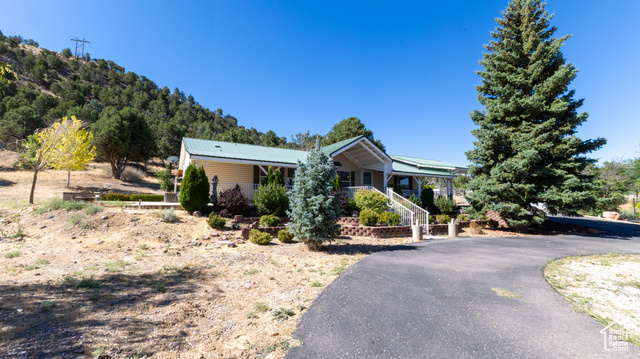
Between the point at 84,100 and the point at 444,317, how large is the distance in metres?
→ 66.6

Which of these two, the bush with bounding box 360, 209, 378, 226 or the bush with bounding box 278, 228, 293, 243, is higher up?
the bush with bounding box 360, 209, 378, 226

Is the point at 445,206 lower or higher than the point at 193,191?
lower

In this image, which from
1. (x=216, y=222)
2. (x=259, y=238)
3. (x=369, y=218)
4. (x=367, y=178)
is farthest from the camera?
(x=367, y=178)

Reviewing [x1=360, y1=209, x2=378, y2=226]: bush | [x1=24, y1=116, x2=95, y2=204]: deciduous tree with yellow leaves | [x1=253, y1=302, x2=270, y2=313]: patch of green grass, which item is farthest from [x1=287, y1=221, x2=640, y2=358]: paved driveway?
[x1=24, y1=116, x2=95, y2=204]: deciduous tree with yellow leaves

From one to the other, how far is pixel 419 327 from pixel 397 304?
0.77 metres

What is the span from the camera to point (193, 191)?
1197 centimetres

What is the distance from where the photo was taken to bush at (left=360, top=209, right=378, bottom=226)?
11.9 m

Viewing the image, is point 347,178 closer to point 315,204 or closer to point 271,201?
point 271,201

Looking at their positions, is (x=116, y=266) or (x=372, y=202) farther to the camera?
(x=372, y=202)

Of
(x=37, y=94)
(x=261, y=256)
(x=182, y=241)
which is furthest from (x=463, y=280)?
(x=37, y=94)

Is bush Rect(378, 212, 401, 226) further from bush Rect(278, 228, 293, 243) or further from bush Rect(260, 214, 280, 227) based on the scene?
bush Rect(260, 214, 280, 227)

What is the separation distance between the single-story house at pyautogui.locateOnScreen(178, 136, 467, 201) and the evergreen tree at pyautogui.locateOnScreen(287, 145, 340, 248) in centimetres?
488

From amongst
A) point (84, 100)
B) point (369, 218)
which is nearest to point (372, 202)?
point (369, 218)

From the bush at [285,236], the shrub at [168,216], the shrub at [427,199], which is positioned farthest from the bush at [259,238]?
the shrub at [427,199]
